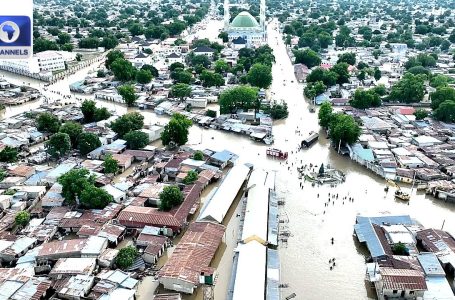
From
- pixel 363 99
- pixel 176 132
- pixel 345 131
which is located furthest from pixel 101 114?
pixel 363 99

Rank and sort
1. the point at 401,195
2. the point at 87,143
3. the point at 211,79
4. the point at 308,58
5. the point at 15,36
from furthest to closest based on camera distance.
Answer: the point at 308,58
the point at 211,79
the point at 87,143
the point at 401,195
the point at 15,36

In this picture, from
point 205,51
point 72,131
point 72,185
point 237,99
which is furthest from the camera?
point 205,51

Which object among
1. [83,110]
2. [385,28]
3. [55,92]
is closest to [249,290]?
[83,110]

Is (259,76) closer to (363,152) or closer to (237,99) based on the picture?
(237,99)

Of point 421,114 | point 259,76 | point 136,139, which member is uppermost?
point 259,76

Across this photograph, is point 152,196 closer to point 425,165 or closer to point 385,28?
point 425,165

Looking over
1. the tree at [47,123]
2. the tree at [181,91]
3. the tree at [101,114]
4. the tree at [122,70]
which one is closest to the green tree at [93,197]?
the tree at [47,123]

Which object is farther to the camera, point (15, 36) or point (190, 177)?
point (190, 177)
